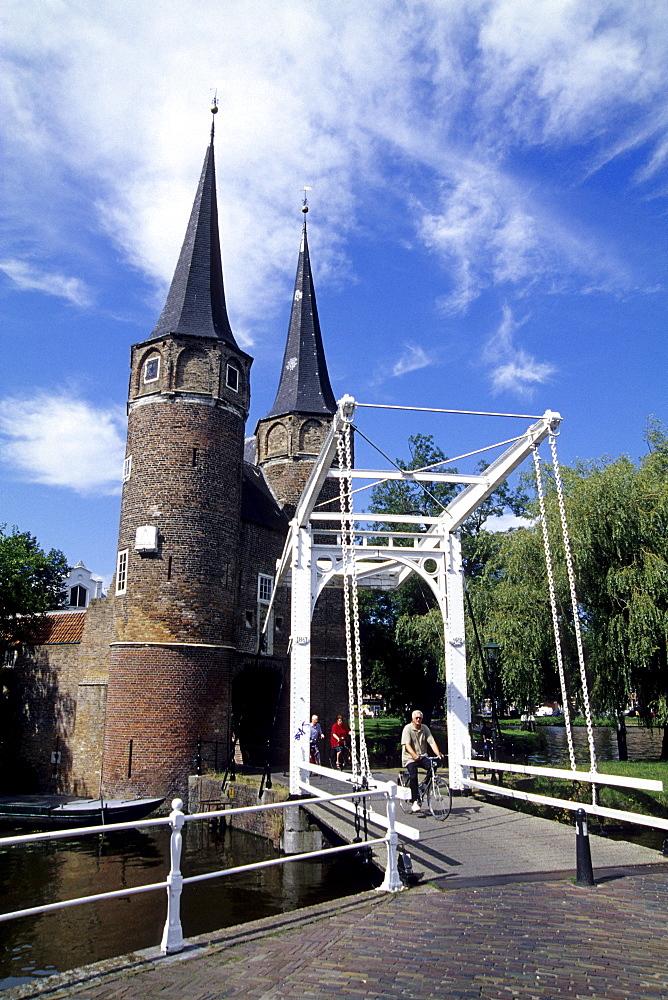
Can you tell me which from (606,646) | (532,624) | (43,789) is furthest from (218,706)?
(606,646)

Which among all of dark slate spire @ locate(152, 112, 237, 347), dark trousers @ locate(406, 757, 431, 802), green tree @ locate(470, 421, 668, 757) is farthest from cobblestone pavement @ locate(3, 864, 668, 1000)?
dark slate spire @ locate(152, 112, 237, 347)

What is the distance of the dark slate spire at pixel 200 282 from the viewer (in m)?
21.1

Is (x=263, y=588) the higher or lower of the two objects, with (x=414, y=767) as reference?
higher

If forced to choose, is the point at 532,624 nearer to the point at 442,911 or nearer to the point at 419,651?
the point at 419,651

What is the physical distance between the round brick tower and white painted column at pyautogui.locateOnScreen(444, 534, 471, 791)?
339 inches

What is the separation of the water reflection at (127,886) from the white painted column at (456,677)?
2.18 meters

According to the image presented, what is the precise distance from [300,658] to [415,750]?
326 cm

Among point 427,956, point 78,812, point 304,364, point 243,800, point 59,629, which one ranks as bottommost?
point 78,812

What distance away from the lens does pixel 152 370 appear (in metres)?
20.7

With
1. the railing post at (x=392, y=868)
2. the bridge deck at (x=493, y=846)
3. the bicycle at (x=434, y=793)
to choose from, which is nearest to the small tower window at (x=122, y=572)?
the bridge deck at (x=493, y=846)

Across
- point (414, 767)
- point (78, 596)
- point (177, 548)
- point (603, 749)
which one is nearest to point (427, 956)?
point (414, 767)

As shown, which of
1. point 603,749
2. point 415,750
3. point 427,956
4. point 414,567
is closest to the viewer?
point 427,956

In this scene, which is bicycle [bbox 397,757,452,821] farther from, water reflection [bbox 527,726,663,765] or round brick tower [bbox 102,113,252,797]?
water reflection [bbox 527,726,663,765]

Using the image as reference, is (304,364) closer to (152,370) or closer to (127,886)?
(152,370)
